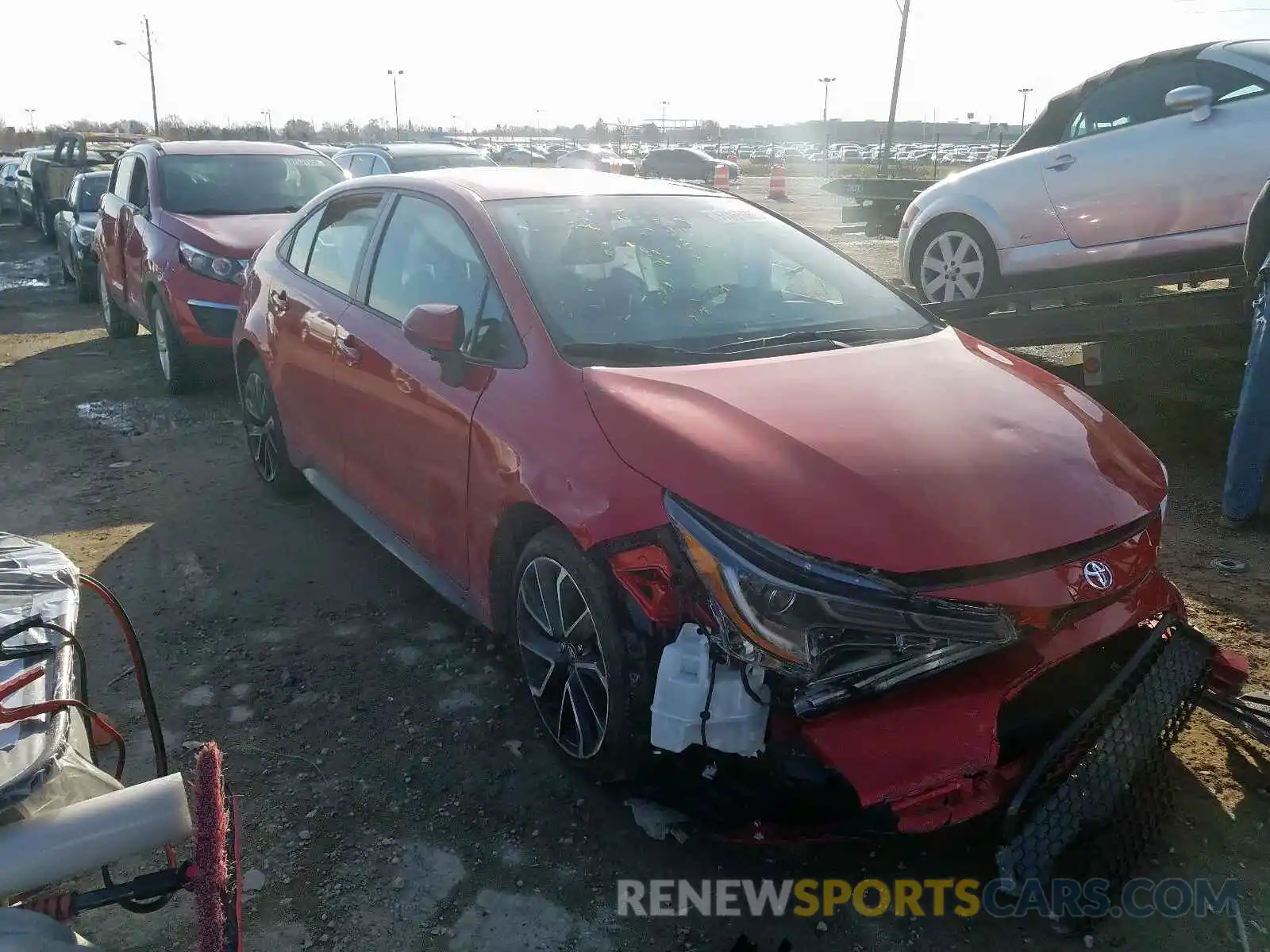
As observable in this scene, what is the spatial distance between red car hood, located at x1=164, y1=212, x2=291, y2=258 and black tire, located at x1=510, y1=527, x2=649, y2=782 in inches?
202

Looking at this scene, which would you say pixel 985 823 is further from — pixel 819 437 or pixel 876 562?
pixel 819 437

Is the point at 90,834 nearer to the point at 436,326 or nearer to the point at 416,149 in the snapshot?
the point at 436,326

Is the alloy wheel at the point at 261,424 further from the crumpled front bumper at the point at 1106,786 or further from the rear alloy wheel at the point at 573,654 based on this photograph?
the crumpled front bumper at the point at 1106,786

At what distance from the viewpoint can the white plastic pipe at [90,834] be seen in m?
1.66

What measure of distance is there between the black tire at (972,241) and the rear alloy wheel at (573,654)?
496 centimetres

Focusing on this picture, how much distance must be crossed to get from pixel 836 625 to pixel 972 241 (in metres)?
5.68

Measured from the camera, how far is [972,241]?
23.6ft

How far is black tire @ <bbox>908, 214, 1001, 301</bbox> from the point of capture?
7102 millimetres

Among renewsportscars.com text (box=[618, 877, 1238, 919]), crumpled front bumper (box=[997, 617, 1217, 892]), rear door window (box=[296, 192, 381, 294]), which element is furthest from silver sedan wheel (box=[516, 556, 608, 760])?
rear door window (box=[296, 192, 381, 294])

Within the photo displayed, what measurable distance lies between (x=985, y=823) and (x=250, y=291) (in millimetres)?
4412

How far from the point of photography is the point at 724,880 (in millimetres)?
2648

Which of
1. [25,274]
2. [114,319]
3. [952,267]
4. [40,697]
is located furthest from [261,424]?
[25,274]

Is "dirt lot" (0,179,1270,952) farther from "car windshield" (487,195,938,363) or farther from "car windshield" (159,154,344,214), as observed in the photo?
"car windshield" (159,154,344,214)

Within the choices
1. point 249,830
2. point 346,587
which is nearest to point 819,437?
point 249,830
